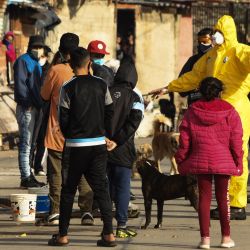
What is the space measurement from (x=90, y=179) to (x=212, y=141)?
114 cm

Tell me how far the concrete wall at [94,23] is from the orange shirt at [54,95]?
23.7m

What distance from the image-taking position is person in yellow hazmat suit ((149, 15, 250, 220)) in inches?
490

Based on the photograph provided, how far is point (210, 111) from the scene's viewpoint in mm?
10398

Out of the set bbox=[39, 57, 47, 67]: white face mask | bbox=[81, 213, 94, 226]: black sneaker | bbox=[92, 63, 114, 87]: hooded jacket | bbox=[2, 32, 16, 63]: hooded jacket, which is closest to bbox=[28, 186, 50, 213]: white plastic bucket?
bbox=[81, 213, 94, 226]: black sneaker

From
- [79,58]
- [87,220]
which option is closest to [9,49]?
[87,220]

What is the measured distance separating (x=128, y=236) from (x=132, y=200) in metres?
3.38

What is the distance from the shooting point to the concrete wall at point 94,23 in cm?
3584

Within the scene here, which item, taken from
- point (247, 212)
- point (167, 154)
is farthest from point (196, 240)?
point (167, 154)

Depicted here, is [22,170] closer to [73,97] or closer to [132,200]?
[132,200]

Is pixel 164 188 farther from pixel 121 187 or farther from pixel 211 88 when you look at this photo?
pixel 211 88

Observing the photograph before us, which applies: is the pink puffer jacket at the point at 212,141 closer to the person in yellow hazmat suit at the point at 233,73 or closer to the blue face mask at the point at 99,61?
the person in yellow hazmat suit at the point at 233,73

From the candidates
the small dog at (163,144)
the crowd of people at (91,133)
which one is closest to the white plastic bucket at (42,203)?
the crowd of people at (91,133)

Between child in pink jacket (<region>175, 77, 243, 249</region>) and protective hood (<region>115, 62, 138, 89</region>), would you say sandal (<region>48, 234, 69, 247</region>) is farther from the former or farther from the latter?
protective hood (<region>115, 62, 138, 89</region>)

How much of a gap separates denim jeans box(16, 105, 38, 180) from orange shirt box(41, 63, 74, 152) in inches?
136
